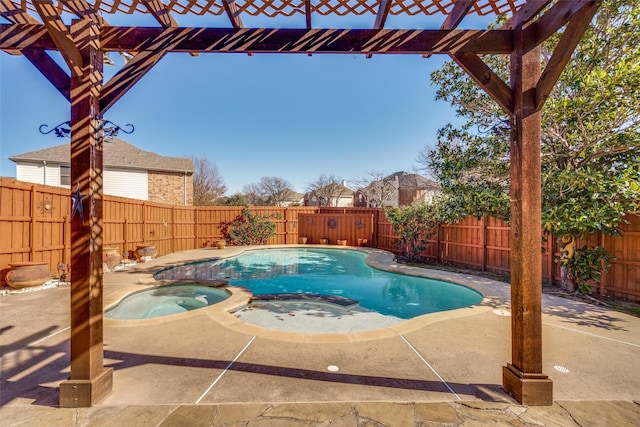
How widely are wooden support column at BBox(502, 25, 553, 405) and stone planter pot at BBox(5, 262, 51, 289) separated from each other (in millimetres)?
8596

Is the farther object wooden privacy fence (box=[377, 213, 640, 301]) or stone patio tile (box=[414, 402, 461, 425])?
wooden privacy fence (box=[377, 213, 640, 301])

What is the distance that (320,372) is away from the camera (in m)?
2.81

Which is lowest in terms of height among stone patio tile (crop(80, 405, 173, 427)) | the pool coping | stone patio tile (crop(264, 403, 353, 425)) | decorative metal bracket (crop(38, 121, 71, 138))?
the pool coping

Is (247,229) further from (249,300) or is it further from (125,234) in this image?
(249,300)

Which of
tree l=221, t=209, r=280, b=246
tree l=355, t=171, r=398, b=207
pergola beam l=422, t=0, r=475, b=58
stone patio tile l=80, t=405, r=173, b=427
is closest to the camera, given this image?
stone patio tile l=80, t=405, r=173, b=427

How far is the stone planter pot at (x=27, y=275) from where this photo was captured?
19.1 ft

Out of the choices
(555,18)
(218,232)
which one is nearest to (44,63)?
(555,18)

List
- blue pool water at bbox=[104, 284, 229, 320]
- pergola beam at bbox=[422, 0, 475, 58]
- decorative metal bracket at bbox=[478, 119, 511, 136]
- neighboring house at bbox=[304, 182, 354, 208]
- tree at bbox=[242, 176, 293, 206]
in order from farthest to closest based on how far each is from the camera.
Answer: tree at bbox=[242, 176, 293, 206], neighboring house at bbox=[304, 182, 354, 208], blue pool water at bbox=[104, 284, 229, 320], decorative metal bracket at bbox=[478, 119, 511, 136], pergola beam at bbox=[422, 0, 475, 58]

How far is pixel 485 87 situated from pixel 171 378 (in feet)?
12.9

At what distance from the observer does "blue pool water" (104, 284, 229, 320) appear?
539 cm

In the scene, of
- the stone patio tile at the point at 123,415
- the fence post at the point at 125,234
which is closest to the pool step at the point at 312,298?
the stone patio tile at the point at 123,415

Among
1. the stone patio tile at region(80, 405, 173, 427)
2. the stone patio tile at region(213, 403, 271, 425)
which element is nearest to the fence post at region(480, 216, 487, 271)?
the stone patio tile at region(213, 403, 271, 425)

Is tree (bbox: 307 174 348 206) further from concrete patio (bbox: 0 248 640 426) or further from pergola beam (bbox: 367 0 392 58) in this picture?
pergola beam (bbox: 367 0 392 58)

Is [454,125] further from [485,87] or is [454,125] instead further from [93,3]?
[93,3]
